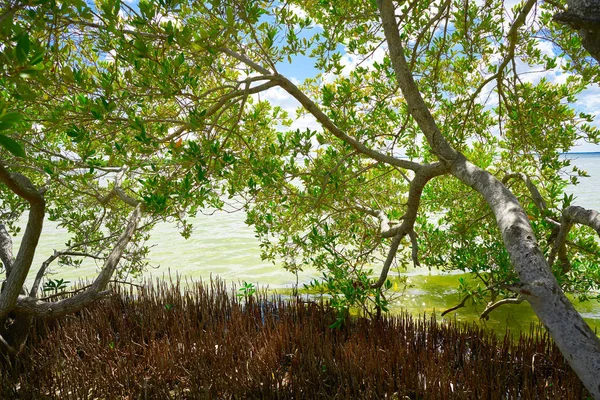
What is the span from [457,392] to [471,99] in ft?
7.85

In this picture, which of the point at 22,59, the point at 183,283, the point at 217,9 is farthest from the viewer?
the point at 183,283

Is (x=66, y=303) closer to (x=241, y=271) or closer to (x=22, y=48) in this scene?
(x=22, y=48)

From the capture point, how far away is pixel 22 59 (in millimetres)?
1261

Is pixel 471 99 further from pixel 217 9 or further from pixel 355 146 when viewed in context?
pixel 217 9

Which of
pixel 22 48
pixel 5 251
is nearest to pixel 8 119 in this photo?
pixel 22 48

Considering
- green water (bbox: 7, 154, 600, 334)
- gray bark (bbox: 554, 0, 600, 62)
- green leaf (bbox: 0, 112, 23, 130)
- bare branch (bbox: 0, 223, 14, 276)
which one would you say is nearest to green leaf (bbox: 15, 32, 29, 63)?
green leaf (bbox: 0, 112, 23, 130)

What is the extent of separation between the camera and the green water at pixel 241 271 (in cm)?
585

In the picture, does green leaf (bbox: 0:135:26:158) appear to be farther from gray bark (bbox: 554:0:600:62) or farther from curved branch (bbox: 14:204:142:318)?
curved branch (bbox: 14:204:142:318)

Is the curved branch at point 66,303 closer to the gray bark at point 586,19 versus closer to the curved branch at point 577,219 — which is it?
the curved branch at point 577,219

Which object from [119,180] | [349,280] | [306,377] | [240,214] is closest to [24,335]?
[119,180]

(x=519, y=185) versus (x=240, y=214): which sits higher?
(x=240, y=214)

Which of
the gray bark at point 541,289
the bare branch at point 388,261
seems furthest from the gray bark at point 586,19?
the bare branch at point 388,261

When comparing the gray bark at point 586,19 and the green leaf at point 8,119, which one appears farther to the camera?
the gray bark at point 586,19

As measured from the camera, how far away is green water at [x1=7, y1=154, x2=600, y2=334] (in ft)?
19.2
